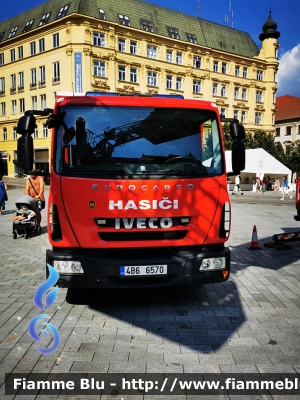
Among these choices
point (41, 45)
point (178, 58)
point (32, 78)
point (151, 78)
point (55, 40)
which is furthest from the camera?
point (178, 58)

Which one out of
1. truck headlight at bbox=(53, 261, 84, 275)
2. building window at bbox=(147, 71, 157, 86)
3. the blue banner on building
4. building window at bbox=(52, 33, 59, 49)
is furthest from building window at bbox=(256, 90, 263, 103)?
truck headlight at bbox=(53, 261, 84, 275)

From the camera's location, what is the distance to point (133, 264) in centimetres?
435

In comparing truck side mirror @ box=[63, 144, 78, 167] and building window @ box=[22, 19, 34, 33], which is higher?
building window @ box=[22, 19, 34, 33]

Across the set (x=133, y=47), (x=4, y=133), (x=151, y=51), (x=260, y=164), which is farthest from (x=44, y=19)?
(x=260, y=164)

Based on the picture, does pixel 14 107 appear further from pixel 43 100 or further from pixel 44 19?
pixel 44 19

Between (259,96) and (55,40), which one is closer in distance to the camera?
(55,40)

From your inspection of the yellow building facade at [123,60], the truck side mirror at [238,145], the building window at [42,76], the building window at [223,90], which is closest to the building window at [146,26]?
the yellow building facade at [123,60]

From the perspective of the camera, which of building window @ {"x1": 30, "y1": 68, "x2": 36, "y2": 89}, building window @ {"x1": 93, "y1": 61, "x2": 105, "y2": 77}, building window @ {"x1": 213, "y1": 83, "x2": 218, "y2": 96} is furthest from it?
building window @ {"x1": 213, "y1": 83, "x2": 218, "y2": 96}

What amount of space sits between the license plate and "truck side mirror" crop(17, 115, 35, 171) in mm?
1855

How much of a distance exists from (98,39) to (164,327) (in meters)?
41.8

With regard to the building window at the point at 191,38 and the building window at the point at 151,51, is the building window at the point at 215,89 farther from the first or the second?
the building window at the point at 151,51

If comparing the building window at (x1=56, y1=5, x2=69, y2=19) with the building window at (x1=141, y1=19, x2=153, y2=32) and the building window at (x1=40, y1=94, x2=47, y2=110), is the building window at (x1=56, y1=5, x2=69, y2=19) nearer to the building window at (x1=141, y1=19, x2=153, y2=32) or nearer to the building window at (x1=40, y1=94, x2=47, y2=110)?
the building window at (x1=40, y1=94, x2=47, y2=110)

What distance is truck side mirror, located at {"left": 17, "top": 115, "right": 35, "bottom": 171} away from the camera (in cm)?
468

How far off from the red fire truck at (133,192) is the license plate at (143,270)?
0.01m
